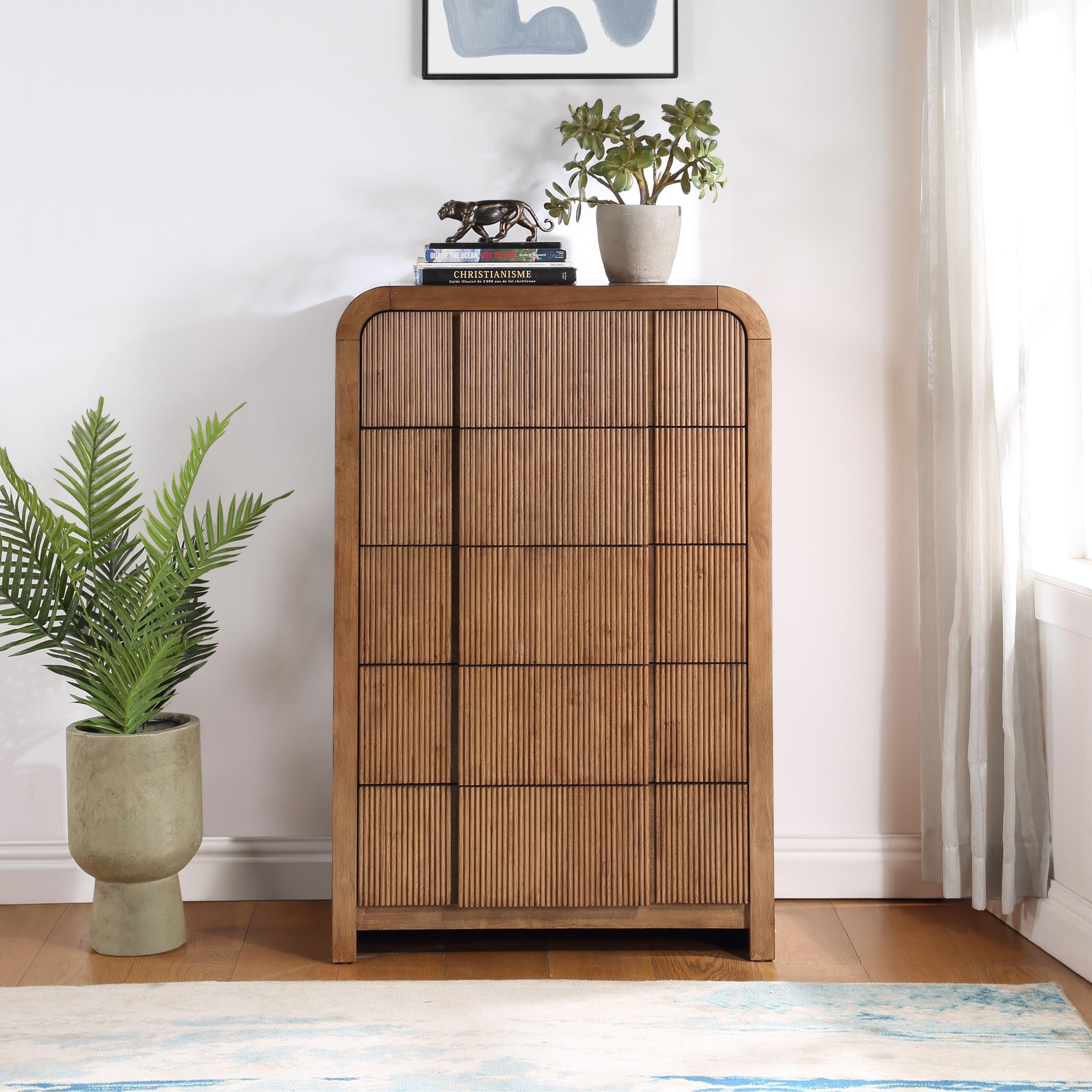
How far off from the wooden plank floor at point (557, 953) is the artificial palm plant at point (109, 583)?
0.48m

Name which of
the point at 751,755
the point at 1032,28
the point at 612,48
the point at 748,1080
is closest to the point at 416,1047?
the point at 748,1080

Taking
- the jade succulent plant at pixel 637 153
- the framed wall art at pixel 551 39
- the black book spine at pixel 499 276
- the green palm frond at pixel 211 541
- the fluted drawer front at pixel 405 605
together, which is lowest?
the fluted drawer front at pixel 405 605

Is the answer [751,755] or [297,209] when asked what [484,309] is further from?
[751,755]

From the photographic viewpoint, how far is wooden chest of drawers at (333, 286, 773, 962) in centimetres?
202

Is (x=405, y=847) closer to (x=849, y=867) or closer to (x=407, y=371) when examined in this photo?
(x=407, y=371)

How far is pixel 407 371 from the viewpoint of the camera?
201 centimetres

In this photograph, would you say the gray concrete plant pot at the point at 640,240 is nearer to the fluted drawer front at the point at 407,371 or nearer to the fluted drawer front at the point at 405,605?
the fluted drawer front at the point at 407,371

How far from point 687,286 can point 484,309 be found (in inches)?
15.3

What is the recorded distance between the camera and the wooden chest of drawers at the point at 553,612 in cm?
202

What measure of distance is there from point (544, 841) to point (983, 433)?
1.19m

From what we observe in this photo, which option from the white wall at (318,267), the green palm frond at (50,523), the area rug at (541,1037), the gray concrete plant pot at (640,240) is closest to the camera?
the area rug at (541,1037)

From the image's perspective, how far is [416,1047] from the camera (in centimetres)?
176

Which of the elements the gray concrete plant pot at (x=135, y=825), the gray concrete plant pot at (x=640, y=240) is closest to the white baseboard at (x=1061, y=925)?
the gray concrete plant pot at (x=640, y=240)

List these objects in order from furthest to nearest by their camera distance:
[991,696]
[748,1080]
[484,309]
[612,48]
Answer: [612,48] → [991,696] → [484,309] → [748,1080]
